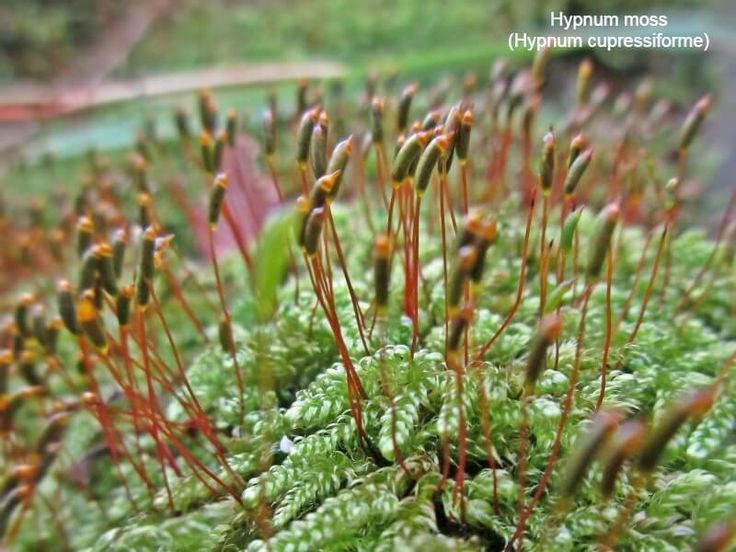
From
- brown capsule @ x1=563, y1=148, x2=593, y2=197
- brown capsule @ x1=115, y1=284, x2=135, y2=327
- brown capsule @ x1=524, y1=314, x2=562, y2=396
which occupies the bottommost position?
brown capsule @ x1=524, y1=314, x2=562, y2=396

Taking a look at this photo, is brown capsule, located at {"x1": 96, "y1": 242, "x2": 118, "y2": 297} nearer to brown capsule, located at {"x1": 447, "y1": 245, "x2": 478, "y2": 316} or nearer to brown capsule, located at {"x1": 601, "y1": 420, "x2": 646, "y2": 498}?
brown capsule, located at {"x1": 447, "y1": 245, "x2": 478, "y2": 316}

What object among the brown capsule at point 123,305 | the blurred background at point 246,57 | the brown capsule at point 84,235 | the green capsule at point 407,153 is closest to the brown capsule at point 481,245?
the green capsule at point 407,153

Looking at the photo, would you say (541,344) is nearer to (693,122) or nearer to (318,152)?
(318,152)

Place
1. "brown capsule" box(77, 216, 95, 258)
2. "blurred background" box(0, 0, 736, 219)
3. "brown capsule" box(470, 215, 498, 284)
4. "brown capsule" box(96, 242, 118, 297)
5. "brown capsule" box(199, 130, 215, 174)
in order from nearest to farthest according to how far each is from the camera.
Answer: "brown capsule" box(470, 215, 498, 284) < "brown capsule" box(96, 242, 118, 297) < "brown capsule" box(77, 216, 95, 258) < "brown capsule" box(199, 130, 215, 174) < "blurred background" box(0, 0, 736, 219)

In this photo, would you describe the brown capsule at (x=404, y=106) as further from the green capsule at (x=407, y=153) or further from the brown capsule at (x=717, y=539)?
the brown capsule at (x=717, y=539)

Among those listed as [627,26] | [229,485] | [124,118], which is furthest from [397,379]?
[124,118]

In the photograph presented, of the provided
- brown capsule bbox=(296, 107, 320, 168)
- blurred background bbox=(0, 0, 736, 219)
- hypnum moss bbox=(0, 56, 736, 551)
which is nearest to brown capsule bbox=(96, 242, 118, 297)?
hypnum moss bbox=(0, 56, 736, 551)

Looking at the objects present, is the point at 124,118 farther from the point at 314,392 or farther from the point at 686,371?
the point at 686,371
